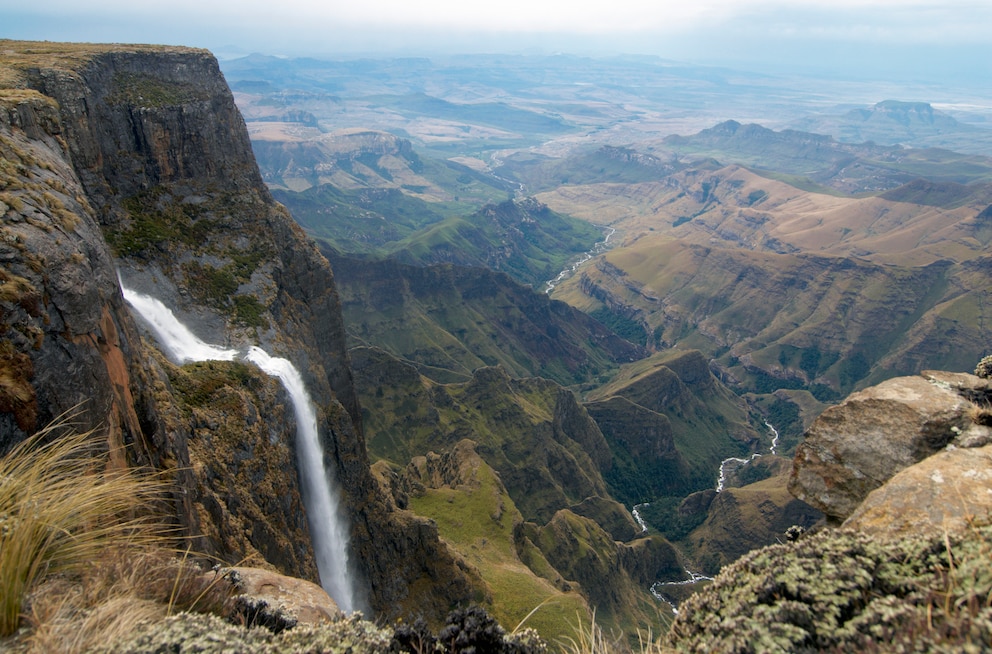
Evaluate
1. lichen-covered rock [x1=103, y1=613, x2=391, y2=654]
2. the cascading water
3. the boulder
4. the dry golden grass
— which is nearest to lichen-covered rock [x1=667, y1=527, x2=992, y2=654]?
lichen-covered rock [x1=103, y1=613, x2=391, y2=654]

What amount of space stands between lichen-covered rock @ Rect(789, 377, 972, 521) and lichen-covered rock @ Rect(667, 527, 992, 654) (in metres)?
4.44

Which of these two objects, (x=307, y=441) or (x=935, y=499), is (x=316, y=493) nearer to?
(x=307, y=441)

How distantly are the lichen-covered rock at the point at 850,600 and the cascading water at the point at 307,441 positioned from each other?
30206mm

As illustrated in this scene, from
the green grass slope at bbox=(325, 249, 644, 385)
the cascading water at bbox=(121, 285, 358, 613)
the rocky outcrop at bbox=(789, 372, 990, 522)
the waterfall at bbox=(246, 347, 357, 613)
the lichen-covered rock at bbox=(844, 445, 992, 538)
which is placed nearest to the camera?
the lichen-covered rock at bbox=(844, 445, 992, 538)

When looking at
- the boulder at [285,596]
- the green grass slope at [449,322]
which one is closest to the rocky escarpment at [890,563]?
the boulder at [285,596]

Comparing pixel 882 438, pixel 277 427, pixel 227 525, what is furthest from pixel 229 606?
pixel 277 427

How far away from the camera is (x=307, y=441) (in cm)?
3706

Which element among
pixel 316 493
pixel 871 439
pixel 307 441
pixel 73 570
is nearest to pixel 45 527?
pixel 73 570

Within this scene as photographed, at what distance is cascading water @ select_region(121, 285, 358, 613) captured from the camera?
33188 millimetres

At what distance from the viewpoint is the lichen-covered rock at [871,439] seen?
1259 centimetres

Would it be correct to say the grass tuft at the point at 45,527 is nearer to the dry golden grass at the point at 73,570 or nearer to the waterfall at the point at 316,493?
the dry golden grass at the point at 73,570

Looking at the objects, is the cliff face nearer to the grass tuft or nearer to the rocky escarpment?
the grass tuft

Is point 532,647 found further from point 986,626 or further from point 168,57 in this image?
point 168,57

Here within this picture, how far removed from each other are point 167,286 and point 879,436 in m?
37.1
